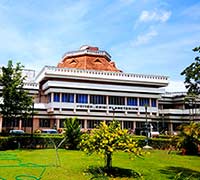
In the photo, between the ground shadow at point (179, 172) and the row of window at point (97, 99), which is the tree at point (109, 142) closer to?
the ground shadow at point (179, 172)

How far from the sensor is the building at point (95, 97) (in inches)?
1773

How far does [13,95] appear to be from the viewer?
24.5 metres

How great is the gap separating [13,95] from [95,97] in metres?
23.8

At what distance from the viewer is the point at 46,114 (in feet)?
151

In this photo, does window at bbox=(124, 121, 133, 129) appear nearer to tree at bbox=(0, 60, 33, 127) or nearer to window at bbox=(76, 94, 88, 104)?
window at bbox=(76, 94, 88, 104)

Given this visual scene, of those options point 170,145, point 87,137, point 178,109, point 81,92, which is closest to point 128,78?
point 81,92

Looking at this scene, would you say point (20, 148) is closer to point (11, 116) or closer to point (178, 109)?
point (11, 116)

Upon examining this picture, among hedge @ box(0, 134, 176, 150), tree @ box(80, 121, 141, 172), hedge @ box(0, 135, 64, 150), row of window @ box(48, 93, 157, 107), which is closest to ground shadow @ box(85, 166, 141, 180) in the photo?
tree @ box(80, 121, 141, 172)

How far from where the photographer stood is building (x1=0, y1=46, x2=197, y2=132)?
1773 inches

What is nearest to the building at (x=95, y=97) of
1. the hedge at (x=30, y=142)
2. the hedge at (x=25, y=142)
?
the hedge at (x=30, y=142)

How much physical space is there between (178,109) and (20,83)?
38.2 meters

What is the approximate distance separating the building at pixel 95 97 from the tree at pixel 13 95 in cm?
1790

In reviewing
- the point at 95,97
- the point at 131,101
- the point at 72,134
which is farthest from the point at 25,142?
the point at 131,101

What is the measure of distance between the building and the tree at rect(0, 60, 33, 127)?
17.9m
